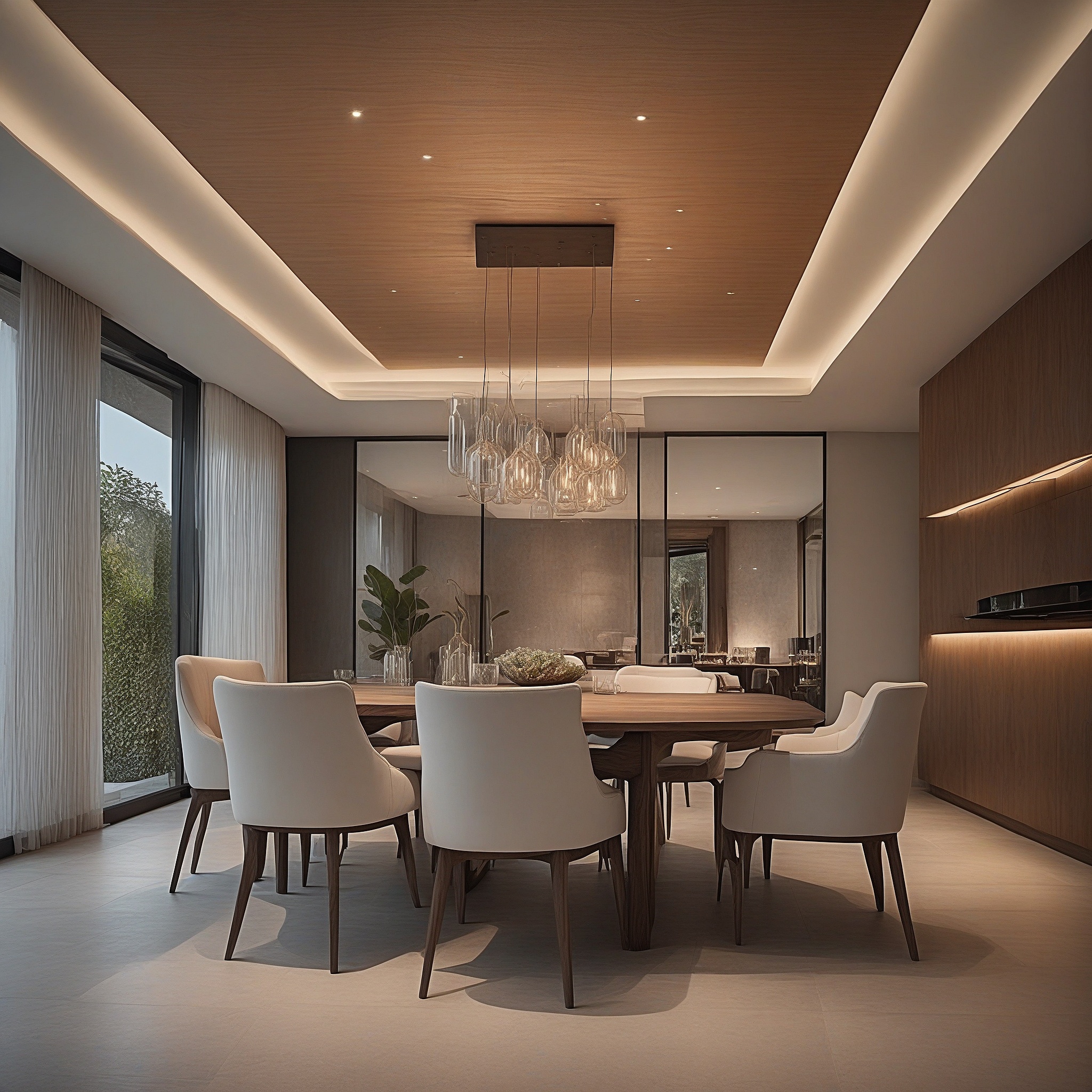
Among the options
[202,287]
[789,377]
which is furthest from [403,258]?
[789,377]

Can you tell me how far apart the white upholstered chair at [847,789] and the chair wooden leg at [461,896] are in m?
0.92

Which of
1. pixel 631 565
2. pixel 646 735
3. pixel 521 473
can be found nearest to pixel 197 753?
pixel 646 735

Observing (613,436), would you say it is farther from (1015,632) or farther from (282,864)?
(282,864)

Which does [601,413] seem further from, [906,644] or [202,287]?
[906,644]

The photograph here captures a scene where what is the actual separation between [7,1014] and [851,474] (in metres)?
7.17

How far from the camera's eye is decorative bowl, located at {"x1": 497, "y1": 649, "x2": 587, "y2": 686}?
12.6 ft

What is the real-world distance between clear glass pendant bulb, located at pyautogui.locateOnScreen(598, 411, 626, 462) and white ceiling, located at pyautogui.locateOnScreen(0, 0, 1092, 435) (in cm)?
131

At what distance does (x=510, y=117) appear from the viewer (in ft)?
11.5

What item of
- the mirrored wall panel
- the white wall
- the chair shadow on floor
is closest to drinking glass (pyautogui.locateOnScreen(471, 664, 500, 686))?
the chair shadow on floor

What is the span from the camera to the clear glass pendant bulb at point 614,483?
4973mm

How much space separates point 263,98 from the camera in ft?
11.1

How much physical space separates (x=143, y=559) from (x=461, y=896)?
3509 millimetres

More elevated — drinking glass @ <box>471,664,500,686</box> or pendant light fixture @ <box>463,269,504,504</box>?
pendant light fixture @ <box>463,269,504,504</box>

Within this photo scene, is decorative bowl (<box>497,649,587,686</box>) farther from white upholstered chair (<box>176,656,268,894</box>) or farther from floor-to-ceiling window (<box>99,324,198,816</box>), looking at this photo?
floor-to-ceiling window (<box>99,324,198,816</box>)
